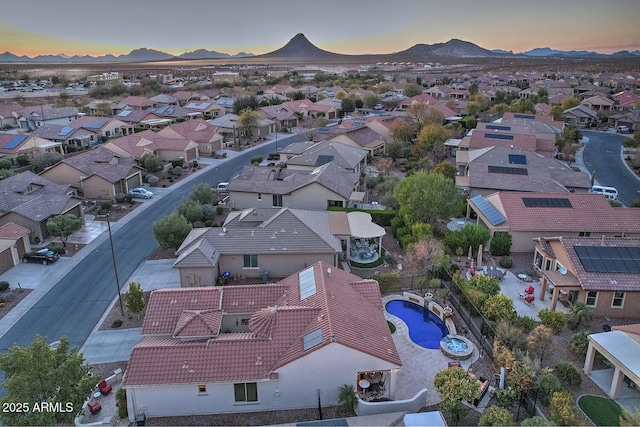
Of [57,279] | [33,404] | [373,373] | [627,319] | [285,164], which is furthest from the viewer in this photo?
[285,164]

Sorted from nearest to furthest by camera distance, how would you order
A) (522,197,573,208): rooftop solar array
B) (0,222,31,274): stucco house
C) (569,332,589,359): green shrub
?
(569,332,589,359): green shrub < (0,222,31,274): stucco house < (522,197,573,208): rooftop solar array

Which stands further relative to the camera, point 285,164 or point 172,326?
point 285,164

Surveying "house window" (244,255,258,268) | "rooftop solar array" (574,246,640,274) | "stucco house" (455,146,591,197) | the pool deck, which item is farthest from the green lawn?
"stucco house" (455,146,591,197)

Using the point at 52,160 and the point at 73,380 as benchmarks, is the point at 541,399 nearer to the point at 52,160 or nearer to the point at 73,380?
the point at 73,380

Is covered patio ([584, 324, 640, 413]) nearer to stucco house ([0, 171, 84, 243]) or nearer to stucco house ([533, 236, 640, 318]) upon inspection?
stucco house ([533, 236, 640, 318])

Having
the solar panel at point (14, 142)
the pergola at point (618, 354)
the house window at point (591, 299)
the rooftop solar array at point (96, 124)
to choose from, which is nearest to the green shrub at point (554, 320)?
the house window at point (591, 299)

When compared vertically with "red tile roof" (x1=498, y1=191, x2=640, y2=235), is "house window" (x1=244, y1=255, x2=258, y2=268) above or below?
below

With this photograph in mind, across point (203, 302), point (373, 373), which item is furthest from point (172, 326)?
point (373, 373)
